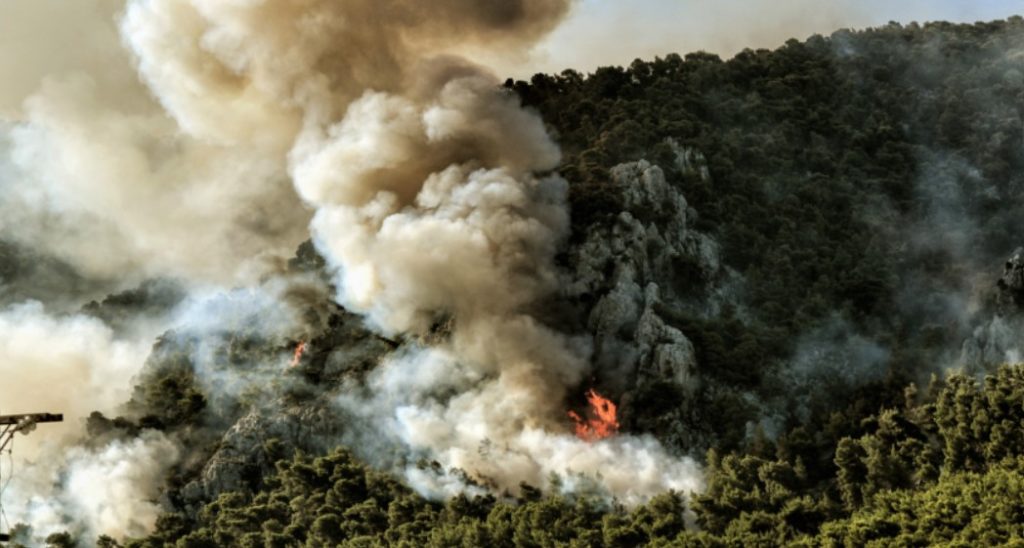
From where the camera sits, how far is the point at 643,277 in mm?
110625

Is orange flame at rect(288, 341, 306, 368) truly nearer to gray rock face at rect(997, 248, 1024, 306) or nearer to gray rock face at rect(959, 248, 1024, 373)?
gray rock face at rect(959, 248, 1024, 373)

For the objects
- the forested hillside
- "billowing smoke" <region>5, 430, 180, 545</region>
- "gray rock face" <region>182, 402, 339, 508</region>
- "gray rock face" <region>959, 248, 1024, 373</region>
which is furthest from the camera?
"billowing smoke" <region>5, 430, 180, 545</region>

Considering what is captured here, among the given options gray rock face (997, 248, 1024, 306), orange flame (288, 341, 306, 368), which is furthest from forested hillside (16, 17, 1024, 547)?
orange flame (288, 341, 306, 368)

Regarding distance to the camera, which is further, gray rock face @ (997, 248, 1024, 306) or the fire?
the fire

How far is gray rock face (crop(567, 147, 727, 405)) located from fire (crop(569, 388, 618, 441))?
55.5 inches

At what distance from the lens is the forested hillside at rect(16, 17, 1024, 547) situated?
83.4 meters

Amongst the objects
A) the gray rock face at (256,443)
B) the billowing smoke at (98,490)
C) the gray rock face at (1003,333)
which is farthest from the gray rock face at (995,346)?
the billowing smoke at (98,490)

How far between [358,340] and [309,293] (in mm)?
11738

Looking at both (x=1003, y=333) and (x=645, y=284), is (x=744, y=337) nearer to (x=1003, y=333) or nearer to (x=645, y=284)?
(x=645, y=284)

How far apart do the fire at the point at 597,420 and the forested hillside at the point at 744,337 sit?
120cm

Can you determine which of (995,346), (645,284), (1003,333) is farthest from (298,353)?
(1003,333)

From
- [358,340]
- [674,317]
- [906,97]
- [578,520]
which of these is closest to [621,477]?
[578,520]

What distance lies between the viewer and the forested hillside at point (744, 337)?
83438 mm

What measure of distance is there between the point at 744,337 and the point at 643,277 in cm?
800
